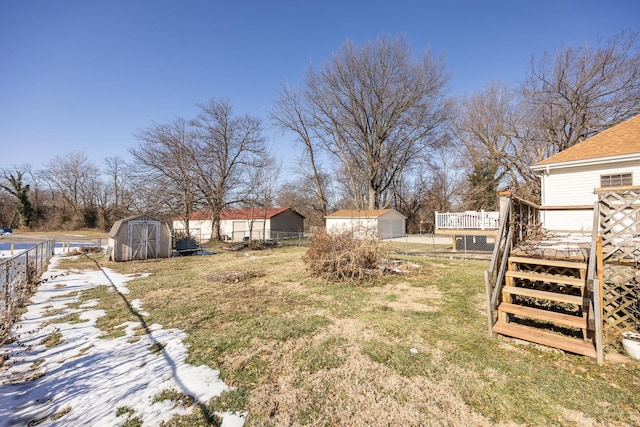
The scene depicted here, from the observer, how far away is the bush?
8258 millimetres

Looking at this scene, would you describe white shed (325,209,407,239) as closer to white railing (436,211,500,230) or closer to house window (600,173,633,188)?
white railing (436,211,500,230)

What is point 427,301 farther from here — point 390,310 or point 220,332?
point 220,332

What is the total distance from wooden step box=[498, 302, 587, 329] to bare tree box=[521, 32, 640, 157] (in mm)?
20278

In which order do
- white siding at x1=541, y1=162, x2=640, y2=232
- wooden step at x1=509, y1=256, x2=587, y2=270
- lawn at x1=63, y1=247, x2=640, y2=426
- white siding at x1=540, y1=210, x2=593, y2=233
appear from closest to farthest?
1. lawn at x1=63, y1=247, x2=640, y2=426
2. wooden step at x1=509, y1=256, x2=587, y2=270
3. white siding at x1=541, y1=162, x2=640, y2=232
4. white siding at x1=540, y1=210, x2=593, y2=233

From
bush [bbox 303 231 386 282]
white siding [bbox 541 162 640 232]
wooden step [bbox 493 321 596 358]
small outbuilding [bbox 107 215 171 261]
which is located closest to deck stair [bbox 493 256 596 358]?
wooden step [bbox 493 321 596 358]

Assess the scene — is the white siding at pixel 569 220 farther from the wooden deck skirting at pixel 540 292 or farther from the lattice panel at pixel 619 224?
the lattice panel at pixel 619 224

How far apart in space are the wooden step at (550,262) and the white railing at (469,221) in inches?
356

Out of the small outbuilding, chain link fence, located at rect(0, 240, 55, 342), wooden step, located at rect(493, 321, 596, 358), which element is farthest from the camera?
the small outbuilding

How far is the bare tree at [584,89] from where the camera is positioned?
52.2 ft

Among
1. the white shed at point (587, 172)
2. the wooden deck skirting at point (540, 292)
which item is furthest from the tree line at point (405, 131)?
the wooden deck skirting at point (540, 292)

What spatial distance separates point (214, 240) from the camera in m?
24.1

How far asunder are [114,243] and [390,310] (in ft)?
48.5

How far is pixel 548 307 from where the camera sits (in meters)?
5.08

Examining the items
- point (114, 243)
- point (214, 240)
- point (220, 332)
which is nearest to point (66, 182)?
point (214, 240)
